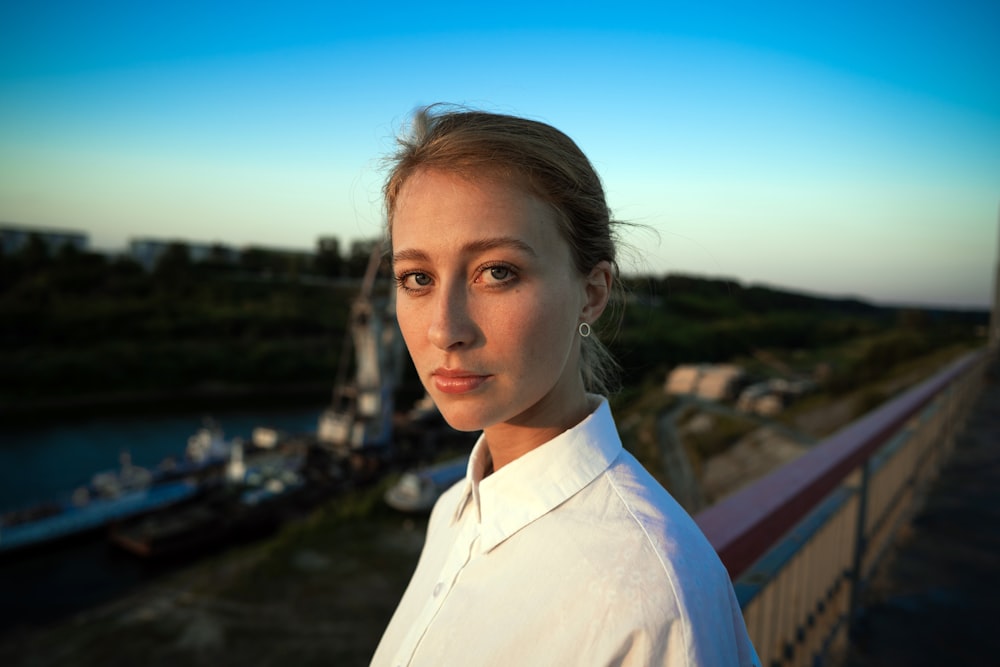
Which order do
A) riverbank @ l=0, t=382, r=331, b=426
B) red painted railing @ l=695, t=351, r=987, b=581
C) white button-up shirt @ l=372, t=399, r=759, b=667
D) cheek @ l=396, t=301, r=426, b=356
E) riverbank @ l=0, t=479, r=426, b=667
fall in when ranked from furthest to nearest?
riverbank @ l=0, t=382, r=331, b=426 → riverbank @ l=0, t=479, r=426, b=667 → red painted railing @ l=695, t=351, r=987, b=581 → cheek @ l=396, t=301, r=426, b=356 → white button-up shirt @ l=372, t=399, r=759, b=667

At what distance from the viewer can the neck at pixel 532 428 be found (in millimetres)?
1039

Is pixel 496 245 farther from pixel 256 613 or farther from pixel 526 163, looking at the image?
pixel 256 613

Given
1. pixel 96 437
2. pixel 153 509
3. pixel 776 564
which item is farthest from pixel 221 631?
pixel 96 437

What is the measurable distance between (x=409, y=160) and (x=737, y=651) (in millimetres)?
836

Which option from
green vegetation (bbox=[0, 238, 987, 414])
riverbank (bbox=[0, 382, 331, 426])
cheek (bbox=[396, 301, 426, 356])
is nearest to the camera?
cheek (bbox=[396, 301, 426, 356])

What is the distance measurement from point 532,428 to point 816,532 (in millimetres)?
1258

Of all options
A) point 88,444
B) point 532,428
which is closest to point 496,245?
point 532,428

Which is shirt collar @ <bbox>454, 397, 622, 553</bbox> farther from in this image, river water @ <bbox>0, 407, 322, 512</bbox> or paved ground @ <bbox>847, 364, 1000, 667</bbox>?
river water @ <bbox>0, 407, 322, 512</bbox>

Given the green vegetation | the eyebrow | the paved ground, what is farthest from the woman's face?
the green vegetation

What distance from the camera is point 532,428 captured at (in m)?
1.04

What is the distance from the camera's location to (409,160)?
3.49ft

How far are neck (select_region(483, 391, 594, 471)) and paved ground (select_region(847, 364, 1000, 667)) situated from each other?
1.82m

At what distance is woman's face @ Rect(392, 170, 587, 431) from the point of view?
3.09 feet

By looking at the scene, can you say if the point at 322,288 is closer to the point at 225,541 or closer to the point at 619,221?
the point at 225,541
